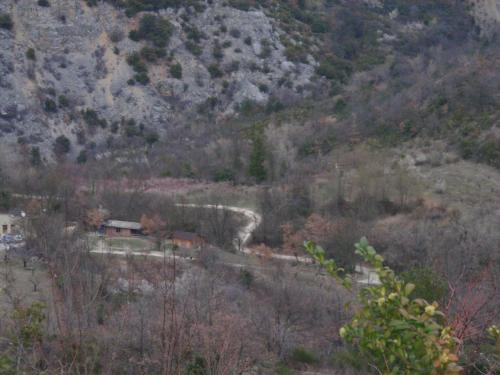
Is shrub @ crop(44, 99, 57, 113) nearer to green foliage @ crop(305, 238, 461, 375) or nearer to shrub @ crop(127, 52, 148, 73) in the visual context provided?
shrub @ crop(127, 52, 148, 73)

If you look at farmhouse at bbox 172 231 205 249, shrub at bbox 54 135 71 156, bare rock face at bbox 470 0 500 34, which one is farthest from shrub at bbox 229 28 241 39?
farmhouse at bbox 172 231 205 249

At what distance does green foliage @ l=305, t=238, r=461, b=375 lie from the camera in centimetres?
248

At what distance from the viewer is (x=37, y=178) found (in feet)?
76.9

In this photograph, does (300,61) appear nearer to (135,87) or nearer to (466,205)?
(135,87)

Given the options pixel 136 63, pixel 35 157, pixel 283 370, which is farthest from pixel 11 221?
pixel 136 63

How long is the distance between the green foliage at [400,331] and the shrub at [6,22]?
34653 millimetres

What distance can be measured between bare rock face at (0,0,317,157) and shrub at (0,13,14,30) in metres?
0.26

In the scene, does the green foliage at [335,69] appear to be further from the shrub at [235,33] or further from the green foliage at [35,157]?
the green foliage at [35,157]

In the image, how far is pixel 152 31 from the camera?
1453 inches

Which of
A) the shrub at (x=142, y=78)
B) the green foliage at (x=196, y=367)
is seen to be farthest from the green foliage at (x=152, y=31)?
the green foliage at (x=196, y=367)

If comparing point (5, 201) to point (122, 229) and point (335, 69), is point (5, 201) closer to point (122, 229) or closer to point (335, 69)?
point (122, 229)

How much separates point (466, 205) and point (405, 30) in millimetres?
25889

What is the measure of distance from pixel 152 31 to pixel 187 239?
802 inches

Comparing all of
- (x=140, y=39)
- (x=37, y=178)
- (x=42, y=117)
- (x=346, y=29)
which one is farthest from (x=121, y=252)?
(x=346, y=29)
